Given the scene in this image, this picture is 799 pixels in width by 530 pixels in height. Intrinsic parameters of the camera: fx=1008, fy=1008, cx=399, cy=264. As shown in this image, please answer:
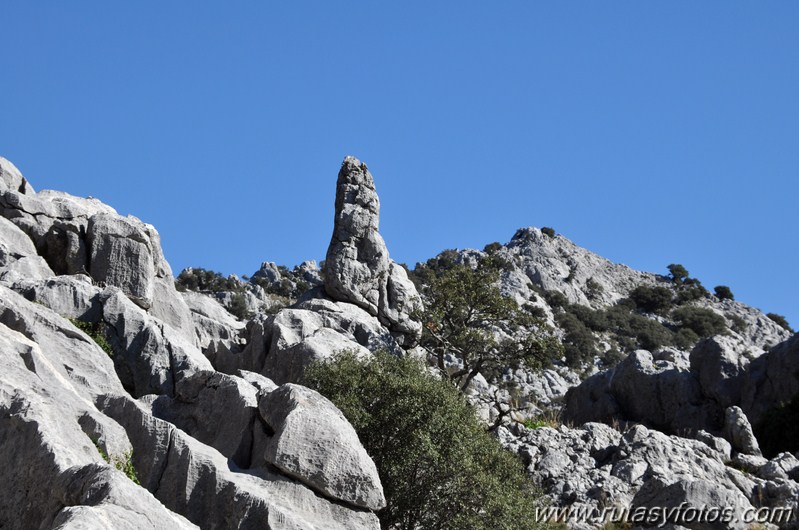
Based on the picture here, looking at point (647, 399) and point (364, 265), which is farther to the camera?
point (647, 399)

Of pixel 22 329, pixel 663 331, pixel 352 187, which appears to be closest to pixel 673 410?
pixel 352 187

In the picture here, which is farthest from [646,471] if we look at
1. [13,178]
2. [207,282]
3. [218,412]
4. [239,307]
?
[207,282]

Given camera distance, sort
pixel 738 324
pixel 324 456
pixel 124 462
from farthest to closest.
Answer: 1. pixel 738 324
2. pixel 324 456
3. pixel 124 462

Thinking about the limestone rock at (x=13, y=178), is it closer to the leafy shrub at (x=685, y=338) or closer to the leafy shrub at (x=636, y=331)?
the leafy shrub at (x=636, y=331)

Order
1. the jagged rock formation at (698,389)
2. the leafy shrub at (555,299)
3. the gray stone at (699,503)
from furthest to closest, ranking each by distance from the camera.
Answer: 1. the leafy shrub at (555,299)
2. the jagged rock formation at (698,389)
3. the gray stone at (699,503)

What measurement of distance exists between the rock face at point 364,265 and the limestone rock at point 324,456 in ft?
76.2

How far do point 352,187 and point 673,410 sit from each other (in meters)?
17.3

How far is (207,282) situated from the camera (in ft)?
258

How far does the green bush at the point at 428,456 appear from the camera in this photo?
2333 cm

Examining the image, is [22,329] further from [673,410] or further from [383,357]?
[673,410]

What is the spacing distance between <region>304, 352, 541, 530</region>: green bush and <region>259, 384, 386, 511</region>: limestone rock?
4.71 meters

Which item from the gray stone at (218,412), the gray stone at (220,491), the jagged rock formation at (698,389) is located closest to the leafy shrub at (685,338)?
the jagged rock formation at (698,389)

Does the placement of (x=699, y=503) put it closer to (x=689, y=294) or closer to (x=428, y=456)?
(x=428, y=456)

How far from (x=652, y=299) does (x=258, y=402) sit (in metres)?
78.3
